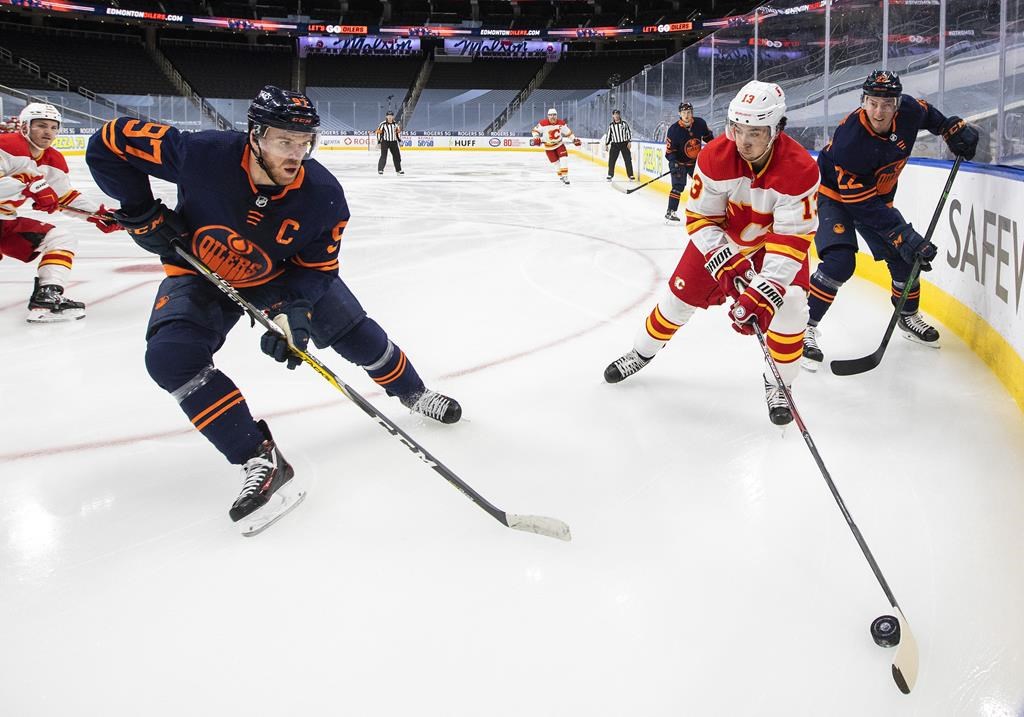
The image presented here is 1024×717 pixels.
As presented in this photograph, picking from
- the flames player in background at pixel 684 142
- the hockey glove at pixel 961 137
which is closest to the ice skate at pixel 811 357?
the hockey glove at pixel 961 137

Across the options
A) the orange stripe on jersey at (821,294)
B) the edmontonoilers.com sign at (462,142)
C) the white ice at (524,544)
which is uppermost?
the edmontonoilers.com sign at (462,142)

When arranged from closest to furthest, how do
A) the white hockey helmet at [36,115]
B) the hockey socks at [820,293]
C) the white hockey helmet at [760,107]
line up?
the white hockey helmet at [760,107] < the hockey socks at [820,293] < the white hockey helmet at [36,115]

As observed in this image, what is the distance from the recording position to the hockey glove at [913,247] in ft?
9.80

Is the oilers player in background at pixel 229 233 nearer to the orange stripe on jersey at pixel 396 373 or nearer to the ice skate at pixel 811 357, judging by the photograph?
the orange stripe on jersey at pixel 396 373

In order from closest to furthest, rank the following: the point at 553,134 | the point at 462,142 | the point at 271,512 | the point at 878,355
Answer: the point at 271,512
the point at 878,355
the point at 553,134
the point at 462,142

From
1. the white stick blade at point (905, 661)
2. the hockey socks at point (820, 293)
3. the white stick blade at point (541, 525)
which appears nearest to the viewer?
the white stick blade at point (905, 661)

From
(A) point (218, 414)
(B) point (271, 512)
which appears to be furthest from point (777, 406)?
(A) point (218, 414)

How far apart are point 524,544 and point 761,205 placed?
Result: 52.7 inches

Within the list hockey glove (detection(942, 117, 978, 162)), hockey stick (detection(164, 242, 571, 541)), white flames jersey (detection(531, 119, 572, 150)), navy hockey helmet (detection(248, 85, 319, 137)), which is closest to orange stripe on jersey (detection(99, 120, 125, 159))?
hockey stick (detection(164, 242, 571, 541))

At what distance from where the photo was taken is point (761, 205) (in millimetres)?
2453

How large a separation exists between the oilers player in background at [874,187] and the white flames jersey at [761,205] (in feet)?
2.15

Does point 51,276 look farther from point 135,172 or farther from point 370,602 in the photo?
point 370,602

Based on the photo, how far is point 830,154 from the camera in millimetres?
3215

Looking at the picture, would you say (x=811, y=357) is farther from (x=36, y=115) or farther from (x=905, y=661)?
(x=36, y=115)
